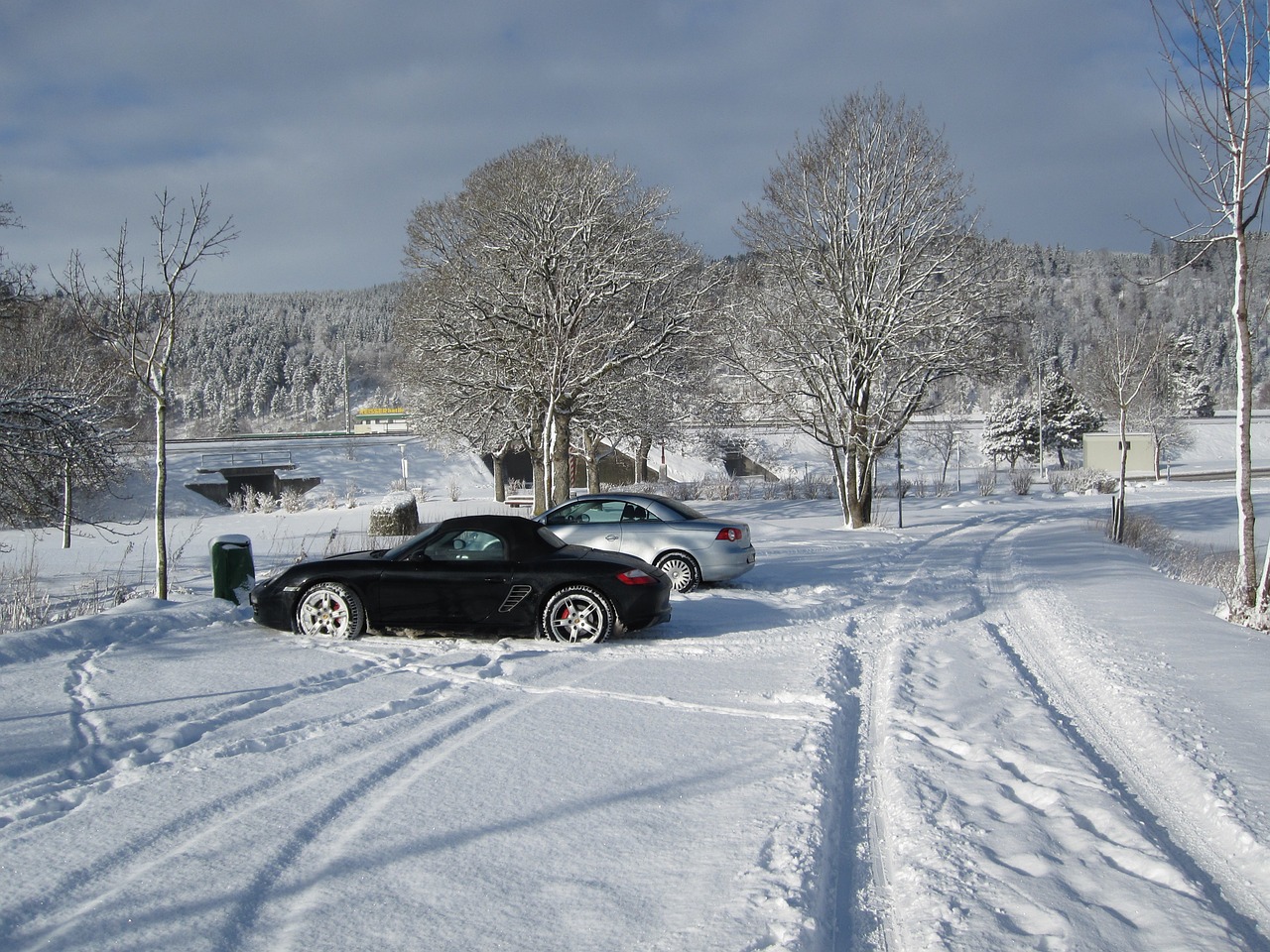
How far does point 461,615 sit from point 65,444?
6.44 meters

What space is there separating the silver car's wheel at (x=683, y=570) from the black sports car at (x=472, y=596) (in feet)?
11.3

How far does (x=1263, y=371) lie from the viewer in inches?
5433

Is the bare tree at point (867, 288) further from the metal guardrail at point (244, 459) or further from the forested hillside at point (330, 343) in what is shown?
the forested hillside at point (330, 343)

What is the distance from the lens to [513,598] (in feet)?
30.6

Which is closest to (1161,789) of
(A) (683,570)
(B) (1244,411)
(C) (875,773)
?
(C) (875,773)

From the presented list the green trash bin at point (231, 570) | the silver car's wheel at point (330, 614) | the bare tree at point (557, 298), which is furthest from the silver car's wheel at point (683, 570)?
the bare tree at point (557, 298)

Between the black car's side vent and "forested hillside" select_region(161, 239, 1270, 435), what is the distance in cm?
9716

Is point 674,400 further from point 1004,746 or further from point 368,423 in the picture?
point 368,423

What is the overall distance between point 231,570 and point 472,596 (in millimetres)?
4184

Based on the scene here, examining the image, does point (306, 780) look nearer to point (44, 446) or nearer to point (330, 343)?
point (44, 446)

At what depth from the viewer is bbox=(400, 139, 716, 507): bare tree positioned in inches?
→ 907

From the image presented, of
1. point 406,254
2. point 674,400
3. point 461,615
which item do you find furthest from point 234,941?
point 406,254

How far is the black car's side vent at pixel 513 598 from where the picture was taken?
30.6 ft

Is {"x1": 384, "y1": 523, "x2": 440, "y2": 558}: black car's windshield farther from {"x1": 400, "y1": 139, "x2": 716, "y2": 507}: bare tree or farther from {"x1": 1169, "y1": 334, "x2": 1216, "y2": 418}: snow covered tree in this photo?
{"x1": 1169, "y1": 334, "x2": 1216, "y2": 418}: snow covered tree
